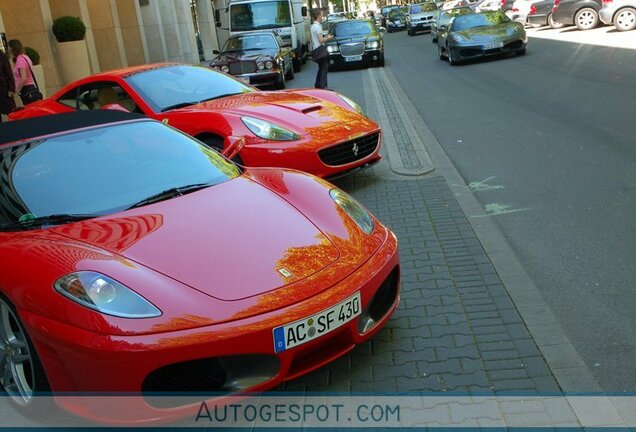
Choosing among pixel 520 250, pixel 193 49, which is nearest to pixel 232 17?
pixel 193 49

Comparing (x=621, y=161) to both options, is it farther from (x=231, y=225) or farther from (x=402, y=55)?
(x=402, y=55)

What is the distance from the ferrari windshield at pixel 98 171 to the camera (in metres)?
3.56

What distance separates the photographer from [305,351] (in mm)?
2986

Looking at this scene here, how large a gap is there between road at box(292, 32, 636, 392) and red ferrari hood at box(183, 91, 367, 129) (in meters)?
1.61

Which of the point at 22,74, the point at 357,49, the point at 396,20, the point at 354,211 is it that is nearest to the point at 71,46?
the point at 22,74

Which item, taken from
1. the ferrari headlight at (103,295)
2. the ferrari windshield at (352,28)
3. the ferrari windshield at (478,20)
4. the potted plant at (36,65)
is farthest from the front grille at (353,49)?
the ferrari headlight at (103,295)

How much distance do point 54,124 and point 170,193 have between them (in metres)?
1.07

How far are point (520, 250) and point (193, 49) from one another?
81.7 feet

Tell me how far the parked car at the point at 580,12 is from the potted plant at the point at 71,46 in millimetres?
17771

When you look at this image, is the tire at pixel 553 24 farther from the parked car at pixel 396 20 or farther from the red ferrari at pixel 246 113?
the red ferrari at pixel 246 113

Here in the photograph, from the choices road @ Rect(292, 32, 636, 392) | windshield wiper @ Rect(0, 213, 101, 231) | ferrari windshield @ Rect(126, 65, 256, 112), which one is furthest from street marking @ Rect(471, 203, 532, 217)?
windshield wiper @ Rect(0, 213, 101, 231)

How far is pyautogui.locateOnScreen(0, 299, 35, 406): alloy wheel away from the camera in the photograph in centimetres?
307

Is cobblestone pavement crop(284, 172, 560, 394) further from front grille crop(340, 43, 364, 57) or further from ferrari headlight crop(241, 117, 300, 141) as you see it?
front grille crop(340, 43, 364, 57)

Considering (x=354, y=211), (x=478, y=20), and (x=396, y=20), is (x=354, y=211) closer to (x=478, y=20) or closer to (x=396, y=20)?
(x=478, y=20)
